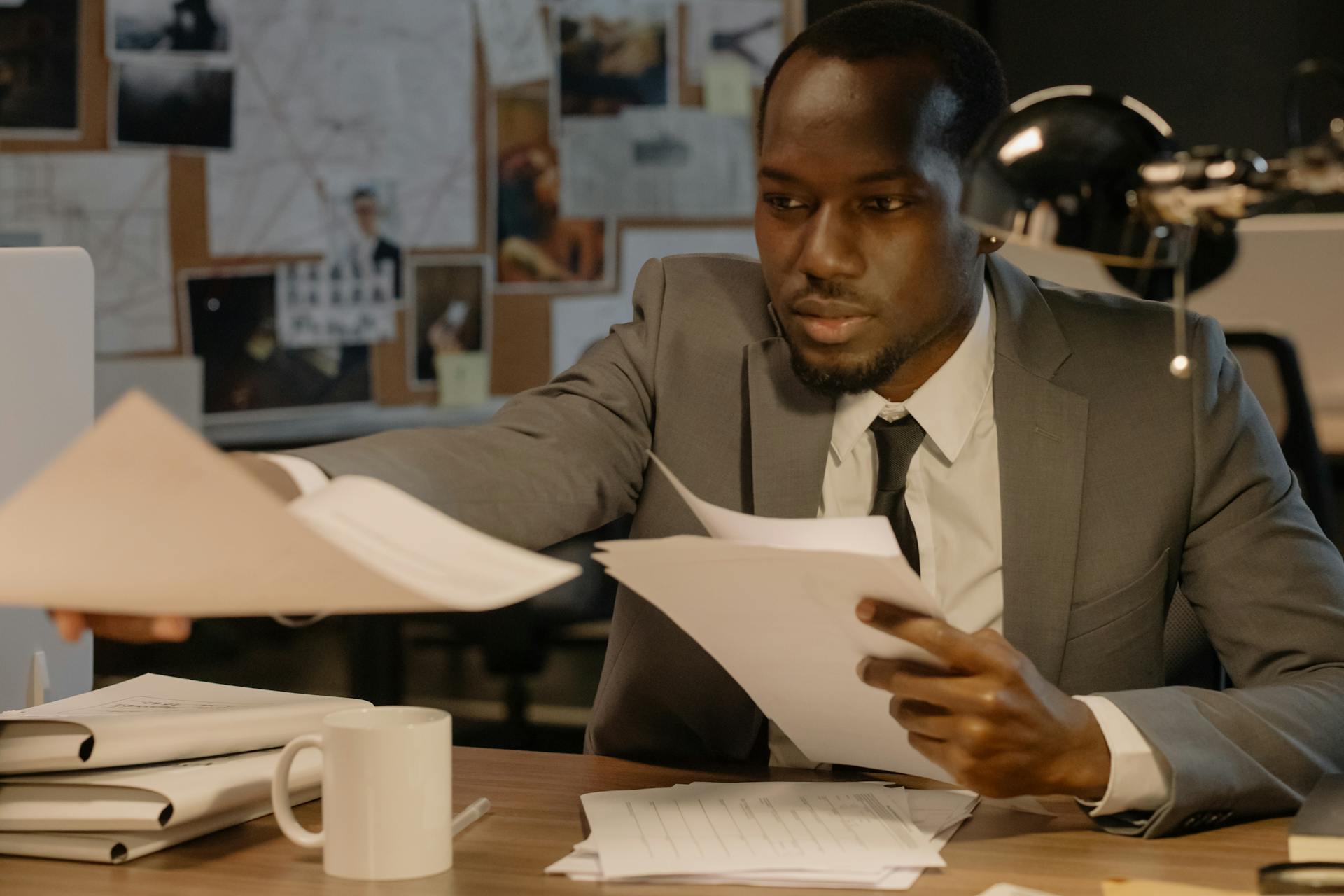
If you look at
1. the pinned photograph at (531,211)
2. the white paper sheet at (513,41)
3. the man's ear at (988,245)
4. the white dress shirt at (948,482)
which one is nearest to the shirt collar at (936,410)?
the white dress shirt at (948,482)

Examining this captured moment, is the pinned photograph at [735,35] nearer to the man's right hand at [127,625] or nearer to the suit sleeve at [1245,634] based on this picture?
the suit sleeve at [1245,634]

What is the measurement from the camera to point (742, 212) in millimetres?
3307

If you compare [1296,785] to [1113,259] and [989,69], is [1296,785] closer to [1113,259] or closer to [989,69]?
[1113,259]

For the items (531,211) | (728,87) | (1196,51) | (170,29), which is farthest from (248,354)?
(1196,51)

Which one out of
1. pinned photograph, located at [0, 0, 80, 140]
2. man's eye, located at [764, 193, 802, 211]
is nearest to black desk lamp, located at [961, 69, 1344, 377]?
man's eye, located at [764, 193, 802, 211]

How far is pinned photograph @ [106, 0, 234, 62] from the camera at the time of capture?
2307mm

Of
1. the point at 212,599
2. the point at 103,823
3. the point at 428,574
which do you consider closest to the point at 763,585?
the point at 428,574

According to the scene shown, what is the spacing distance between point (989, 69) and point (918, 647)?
0.70 meters

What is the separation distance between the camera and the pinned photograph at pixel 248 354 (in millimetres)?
2453

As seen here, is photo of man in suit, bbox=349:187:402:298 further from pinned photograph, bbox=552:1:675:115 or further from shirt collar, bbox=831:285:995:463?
shirt collar, bbox=831:285:995:463

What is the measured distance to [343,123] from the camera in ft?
8.67

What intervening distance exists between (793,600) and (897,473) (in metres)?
0.49

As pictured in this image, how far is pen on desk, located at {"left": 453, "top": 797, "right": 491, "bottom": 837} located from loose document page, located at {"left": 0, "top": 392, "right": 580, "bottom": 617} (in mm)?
246

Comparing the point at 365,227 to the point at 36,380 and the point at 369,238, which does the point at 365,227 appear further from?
the point at 36,380
